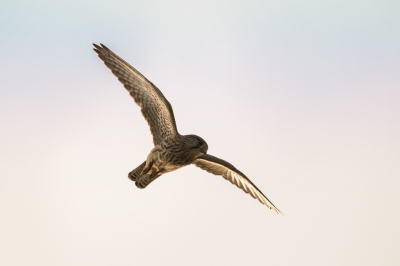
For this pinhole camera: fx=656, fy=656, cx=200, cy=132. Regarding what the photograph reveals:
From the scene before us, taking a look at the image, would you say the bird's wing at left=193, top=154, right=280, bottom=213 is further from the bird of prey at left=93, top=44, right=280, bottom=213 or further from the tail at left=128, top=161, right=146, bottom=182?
the tail at left=128, top=161, right=146, bottom=182

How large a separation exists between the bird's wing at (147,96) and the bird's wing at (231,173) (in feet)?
5.29

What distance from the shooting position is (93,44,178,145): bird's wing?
16.5 metres

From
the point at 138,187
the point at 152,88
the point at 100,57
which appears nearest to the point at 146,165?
the point at 138,187

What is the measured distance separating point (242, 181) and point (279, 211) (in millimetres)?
1421

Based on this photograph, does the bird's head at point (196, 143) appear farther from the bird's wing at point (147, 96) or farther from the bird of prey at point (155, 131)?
the bird's wing at point (147, 96)

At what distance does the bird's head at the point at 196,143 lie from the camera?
16047 millimetres

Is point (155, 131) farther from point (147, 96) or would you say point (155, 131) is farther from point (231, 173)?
point (231, 173)

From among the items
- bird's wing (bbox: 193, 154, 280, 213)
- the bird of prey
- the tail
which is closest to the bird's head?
the bird of prey

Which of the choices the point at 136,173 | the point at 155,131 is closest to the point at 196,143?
the point at 155,131

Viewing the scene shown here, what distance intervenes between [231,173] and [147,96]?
3558 millimetres

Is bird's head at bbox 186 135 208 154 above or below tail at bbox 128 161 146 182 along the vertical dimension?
above

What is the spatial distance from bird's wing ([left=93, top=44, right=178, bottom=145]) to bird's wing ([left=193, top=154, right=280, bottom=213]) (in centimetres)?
161

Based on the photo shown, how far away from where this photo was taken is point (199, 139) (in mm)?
16094

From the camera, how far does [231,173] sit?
18.6 meters
